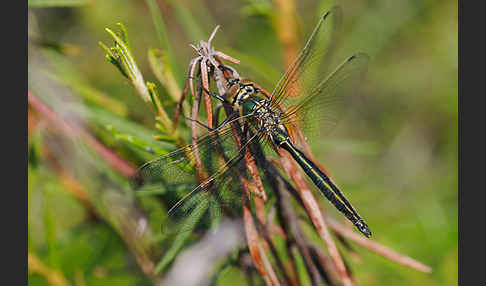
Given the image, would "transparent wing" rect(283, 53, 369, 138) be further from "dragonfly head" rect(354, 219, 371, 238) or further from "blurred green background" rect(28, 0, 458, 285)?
"dragonfly head" rect(354, 219, 371, 238)

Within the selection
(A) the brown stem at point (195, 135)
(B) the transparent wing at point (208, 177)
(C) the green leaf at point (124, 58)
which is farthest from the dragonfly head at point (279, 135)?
(C) the green leaf at point (124, 58)

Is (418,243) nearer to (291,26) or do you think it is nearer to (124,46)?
(291,26)

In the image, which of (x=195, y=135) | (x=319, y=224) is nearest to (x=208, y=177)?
(x=195, y=135)

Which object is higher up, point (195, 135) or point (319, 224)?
point (195, 135)

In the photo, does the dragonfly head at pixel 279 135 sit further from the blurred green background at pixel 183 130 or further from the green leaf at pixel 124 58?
the green leaf at pixel 124 58

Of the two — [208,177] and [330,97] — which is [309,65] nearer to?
[330,97]

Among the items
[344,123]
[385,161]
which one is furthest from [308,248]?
[344,123]
